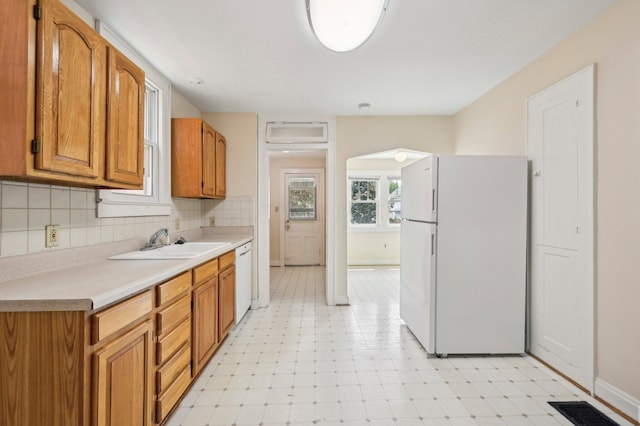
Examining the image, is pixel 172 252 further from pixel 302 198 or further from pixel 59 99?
pixel 302 198

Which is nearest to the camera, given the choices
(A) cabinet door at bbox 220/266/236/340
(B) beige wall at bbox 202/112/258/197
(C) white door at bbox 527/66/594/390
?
(C) white door at bbox 527/66/594/390

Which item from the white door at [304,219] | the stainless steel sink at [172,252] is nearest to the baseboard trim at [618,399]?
the stainless steel sink at [172,252]

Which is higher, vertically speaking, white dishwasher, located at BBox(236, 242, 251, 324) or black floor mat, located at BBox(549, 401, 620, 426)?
white dishwasher, located at BBox(236, 242, 251, 324)

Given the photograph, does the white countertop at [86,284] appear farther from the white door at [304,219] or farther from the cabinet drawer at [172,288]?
the white door at [304,219]

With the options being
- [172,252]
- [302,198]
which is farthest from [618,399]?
[302,198]

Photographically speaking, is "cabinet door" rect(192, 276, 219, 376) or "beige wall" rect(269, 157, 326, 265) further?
"beige wall" rect(269, 157, 326, 265)

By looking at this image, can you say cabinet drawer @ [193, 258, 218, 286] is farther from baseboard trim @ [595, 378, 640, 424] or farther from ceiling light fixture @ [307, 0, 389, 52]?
baseboard trim @ [595, 378, 640, 424]

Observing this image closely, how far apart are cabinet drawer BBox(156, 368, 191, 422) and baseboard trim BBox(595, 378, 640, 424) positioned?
2.71 m

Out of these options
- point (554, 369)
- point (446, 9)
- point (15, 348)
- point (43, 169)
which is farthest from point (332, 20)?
point (554, 369)

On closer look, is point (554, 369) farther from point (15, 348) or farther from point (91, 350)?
point (15, 348)

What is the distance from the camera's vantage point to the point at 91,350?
1079 millimetres

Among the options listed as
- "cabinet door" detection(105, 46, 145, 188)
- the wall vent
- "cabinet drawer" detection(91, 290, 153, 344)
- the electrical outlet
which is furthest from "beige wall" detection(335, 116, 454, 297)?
the electrical outlet

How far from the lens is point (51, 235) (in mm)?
1548

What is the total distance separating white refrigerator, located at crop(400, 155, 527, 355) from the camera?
237 centimetres
